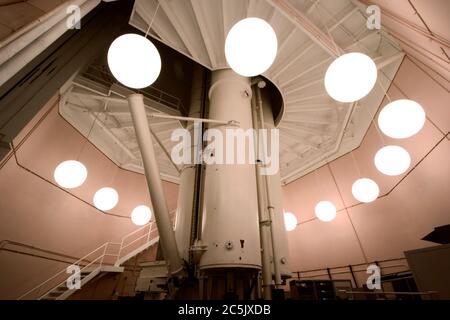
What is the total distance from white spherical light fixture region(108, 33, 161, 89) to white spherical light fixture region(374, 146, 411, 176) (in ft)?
10.0

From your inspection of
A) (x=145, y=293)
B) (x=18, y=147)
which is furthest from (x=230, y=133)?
(x=18, y=147)

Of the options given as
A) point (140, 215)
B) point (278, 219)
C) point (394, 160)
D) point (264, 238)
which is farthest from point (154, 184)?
point (140, 215)

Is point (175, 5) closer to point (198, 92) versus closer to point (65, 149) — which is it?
point (198, 92)

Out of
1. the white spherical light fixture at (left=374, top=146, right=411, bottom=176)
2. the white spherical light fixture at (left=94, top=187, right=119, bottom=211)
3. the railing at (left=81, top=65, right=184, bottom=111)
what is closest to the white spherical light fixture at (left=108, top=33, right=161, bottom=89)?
the white spherical light fixture at (left=374, top=146, right=411, bottom=176)

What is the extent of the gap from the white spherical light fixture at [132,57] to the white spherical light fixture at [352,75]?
176cm

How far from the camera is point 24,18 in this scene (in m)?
1.68

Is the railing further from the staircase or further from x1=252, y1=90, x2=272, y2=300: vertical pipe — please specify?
the staircase

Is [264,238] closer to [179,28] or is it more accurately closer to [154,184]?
[154,184]

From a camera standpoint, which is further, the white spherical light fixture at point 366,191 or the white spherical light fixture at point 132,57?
the white spherical light fixture at point 366,191

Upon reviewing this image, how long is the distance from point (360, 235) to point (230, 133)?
4.59 meters

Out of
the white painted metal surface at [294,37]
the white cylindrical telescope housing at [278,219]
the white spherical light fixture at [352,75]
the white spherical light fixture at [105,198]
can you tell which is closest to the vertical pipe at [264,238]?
the white cylindrical telescope housing at [278,219]

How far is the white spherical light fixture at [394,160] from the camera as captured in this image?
2736 millimetres

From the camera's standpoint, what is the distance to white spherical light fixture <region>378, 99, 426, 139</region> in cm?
218

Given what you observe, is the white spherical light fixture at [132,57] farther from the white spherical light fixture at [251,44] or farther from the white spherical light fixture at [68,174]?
the white spherical light fixture at [68,174]
